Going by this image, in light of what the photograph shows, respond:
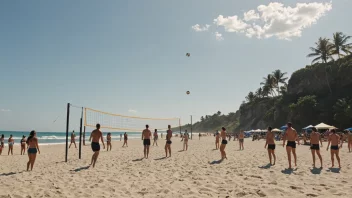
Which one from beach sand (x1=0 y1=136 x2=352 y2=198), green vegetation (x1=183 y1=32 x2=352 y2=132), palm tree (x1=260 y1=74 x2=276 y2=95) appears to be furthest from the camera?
palm tree (x1=260 y1=74 x2=276 y2=95)

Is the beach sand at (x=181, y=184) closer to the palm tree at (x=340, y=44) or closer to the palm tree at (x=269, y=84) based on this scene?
the palm tree at (x=340, y=44)

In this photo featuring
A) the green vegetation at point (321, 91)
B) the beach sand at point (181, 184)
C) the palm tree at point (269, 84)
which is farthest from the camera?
the palm tree at point (269, 84)

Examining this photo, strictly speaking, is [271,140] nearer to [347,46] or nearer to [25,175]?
[25,175]

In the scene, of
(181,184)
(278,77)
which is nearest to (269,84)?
(278,77)

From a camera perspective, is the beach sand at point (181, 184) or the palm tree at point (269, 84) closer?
the beach sand at point (181, 184)

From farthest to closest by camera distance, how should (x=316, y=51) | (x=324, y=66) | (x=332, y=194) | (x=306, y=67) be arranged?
(x=306, y=67), (x=324, y=66), (x=316, y=51), (x=332, y=194)

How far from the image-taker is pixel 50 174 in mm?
6645

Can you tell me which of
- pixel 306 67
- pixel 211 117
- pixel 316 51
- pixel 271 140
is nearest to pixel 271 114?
pixel 306 67

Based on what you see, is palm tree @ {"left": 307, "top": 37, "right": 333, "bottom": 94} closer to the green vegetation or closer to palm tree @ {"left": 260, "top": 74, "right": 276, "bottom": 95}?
the green vegetation

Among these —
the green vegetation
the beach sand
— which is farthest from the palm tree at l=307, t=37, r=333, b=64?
the beach sand

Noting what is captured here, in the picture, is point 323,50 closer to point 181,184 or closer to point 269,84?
A: point 269,84

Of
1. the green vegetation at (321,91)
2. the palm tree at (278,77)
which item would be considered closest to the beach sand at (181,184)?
the green vegetation at (321,91)

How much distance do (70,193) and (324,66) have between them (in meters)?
48.5

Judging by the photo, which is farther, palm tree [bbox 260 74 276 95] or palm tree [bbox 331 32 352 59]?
palm tree [bbox 260 74 276 95]
